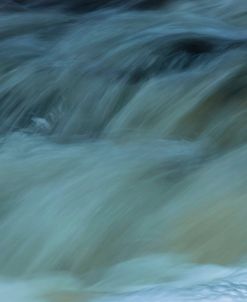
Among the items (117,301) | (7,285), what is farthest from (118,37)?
(117,301)

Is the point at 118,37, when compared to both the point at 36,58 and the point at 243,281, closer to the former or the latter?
the point at 36,58

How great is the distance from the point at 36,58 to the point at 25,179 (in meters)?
1.61

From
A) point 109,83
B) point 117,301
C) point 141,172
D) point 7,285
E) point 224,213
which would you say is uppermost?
point 109,83

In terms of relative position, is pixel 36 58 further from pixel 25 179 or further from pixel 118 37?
pixel 25 179

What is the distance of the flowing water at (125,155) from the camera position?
2.50 meters

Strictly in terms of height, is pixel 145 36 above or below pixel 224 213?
above

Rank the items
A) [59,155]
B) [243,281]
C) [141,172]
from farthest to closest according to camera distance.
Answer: [59,155]
[141,172]
[243,281]

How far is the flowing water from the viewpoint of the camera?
2.50 metres

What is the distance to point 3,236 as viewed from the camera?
2.95 m

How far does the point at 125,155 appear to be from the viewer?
3.47 metres

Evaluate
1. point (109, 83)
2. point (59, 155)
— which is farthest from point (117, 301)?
point (109, 83)

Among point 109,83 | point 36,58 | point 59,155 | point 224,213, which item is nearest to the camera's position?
point 224,213

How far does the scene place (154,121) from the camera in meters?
3.90

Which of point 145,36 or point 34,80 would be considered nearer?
point 34,80
